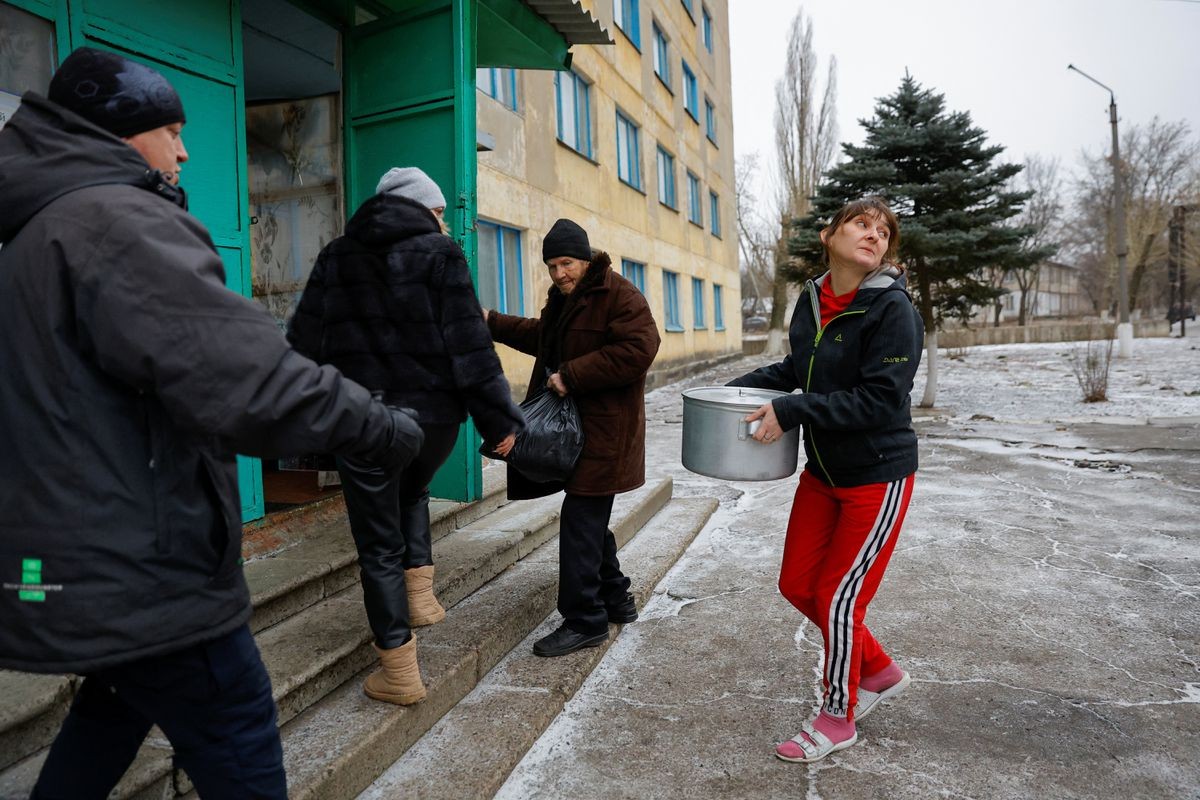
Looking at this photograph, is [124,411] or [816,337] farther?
[816,337]

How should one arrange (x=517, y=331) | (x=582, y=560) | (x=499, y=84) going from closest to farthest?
(x=582, y=560)
(x=517, y=331)
(x=499, y=84)

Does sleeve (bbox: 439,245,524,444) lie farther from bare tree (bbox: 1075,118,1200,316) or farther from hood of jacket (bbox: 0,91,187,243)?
bare tree (bbox: 1075,118,1200,316)

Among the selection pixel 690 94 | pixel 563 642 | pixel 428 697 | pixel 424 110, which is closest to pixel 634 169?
pixel 690 94

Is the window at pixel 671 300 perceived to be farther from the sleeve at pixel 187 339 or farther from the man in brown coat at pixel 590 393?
the sleeve at pixel 187 339

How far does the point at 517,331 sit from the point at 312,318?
1219 mm

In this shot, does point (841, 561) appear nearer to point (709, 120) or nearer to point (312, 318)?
point (312, 318)

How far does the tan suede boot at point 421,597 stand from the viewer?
321 centimetres

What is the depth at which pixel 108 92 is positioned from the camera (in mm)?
1418

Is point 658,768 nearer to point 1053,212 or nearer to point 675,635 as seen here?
point 675,635

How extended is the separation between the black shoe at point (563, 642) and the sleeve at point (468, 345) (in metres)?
1.23

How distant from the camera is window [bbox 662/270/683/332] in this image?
58.5 feet

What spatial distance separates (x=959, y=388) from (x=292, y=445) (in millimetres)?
→ 16841

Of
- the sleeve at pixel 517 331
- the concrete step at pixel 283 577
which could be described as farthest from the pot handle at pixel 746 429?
the concrete step at pixel 283 577

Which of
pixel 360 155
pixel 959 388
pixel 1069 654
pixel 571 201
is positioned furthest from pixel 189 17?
pixel 959 388
